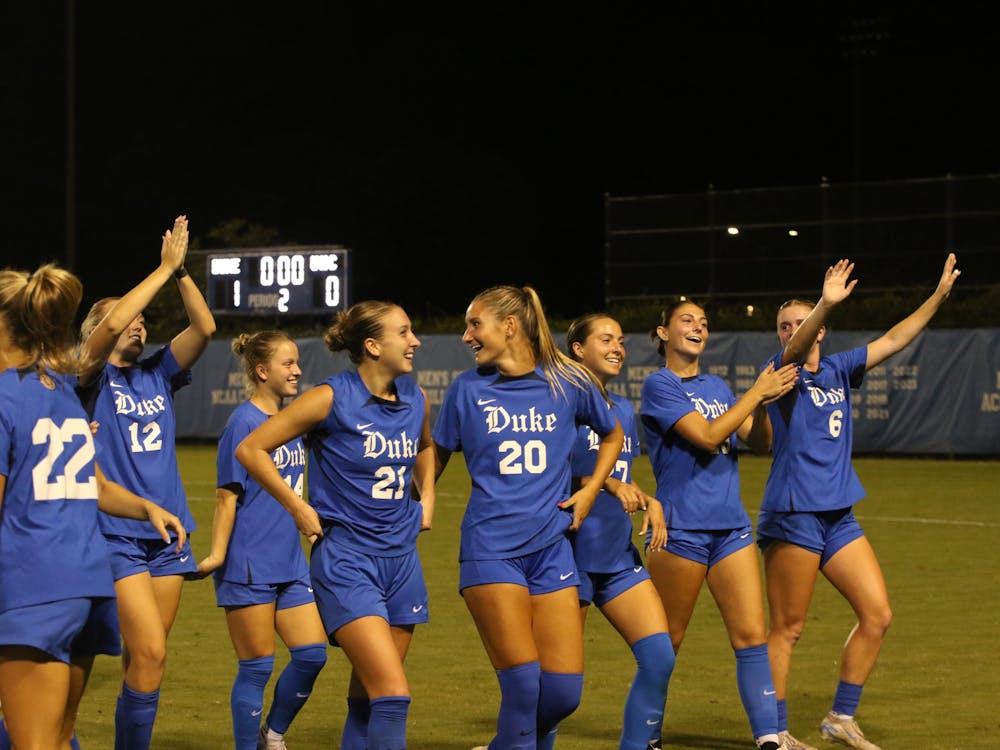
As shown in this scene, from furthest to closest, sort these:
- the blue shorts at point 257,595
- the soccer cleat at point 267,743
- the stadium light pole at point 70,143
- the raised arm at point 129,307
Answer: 1. the stadium light pole at point 70,143
2. the soccer cleat at point 267,743
3. the blue shorts at point 257,595
4. the raised arm at point 129,307

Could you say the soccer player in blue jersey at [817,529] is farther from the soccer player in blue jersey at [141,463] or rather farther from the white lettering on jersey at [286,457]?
the soccer player in blue jersey at [141,463]

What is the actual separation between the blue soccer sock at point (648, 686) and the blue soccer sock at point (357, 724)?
110 cm

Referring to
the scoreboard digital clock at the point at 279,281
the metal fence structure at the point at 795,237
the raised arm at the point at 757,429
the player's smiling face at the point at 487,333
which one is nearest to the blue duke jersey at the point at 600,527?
the player's smiling face at the point at 487,333

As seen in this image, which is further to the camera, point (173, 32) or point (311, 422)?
point (173, 32)

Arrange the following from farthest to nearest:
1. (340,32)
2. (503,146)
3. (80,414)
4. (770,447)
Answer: (340,32) → (503,146) → (770,447) → (80,414)

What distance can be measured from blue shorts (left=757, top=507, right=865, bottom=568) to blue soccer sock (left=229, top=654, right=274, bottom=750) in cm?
226

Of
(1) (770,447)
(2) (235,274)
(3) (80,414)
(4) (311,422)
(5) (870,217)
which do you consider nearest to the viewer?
(3) (80,414)

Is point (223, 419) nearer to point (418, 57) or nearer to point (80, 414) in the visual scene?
point (80, 414)

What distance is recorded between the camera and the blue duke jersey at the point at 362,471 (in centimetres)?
591

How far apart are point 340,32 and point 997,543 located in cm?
5260

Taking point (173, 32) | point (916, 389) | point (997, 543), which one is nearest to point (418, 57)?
point (173, 32)

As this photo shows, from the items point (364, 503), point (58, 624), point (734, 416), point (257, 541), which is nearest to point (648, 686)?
point (734, 416)

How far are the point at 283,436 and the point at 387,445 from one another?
0.38 metres

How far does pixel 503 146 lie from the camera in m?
60.3
